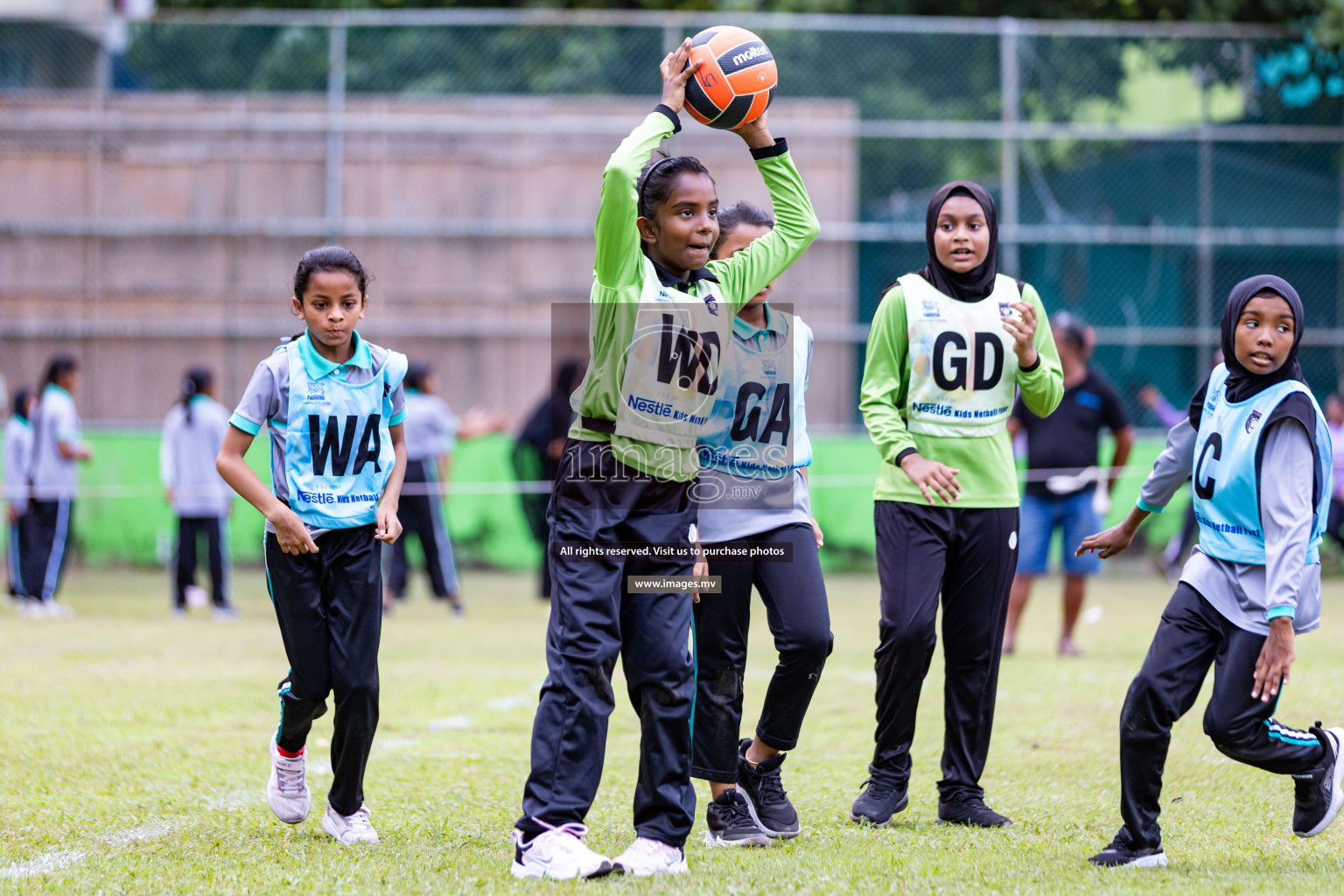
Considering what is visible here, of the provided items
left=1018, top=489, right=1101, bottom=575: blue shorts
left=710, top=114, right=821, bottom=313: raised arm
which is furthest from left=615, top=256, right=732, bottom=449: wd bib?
left=1018, top=489, right=1101, bottom=575: blue shorts

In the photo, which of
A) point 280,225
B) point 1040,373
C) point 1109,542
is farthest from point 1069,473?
point 280,225

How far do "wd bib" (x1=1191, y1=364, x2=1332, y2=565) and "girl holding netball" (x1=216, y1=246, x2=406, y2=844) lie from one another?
97.7 inches

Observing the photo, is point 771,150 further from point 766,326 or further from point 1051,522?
point 1051,522

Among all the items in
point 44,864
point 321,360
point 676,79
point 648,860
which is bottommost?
point 44,864

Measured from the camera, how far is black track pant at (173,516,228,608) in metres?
12.6

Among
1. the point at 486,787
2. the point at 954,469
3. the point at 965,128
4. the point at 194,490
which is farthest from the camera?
the point at 965,128

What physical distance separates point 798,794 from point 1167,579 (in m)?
11.1

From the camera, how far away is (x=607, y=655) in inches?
160

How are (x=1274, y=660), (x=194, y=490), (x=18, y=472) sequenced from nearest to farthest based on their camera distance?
1. (x=1274, y=660)
2. (x=194, y=490)
3. (x=18, y=472)

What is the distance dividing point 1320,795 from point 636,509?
88.2 inches

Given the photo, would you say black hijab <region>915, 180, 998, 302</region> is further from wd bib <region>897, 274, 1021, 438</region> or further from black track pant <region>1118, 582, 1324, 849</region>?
black track pant <region>1118, 582, 1324, 849</region>

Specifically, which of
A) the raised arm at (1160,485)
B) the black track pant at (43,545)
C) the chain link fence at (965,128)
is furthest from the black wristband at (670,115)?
the chain link fence at (965,128)

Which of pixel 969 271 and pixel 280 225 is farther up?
pixel 280 225

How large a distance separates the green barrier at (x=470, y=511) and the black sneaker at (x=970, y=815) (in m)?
11.0
